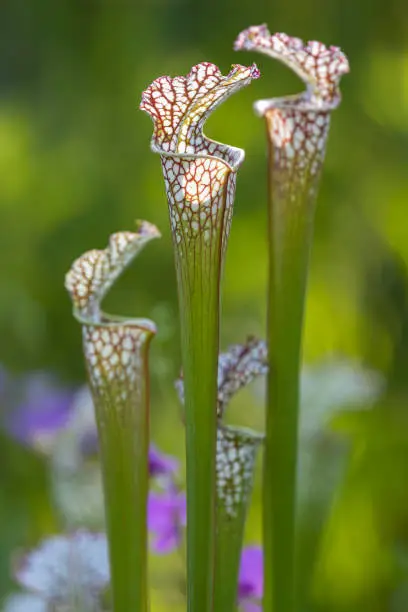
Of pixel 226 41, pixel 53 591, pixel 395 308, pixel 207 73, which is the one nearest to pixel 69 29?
pixel 226 41

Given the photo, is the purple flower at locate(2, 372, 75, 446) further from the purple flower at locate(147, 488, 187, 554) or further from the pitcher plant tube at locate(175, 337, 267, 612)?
the pitcher plant tube at locate(175, 337, 267, 612)

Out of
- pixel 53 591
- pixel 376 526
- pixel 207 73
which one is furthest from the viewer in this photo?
pixel 376 526

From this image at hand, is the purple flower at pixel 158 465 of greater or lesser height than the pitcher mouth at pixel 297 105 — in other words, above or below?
below

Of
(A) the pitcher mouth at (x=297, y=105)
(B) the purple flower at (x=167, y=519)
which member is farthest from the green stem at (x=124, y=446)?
(B) the purple flower at (x=167, y=519)

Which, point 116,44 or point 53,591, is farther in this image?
point 116,44

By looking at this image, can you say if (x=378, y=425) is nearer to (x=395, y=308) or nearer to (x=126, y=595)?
(x=395, y=308)

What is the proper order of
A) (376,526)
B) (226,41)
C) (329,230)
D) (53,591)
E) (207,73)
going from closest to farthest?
(207,73)
(53,591)
(376,526)
(329,230)
(226,41)

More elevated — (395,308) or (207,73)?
(207,73)

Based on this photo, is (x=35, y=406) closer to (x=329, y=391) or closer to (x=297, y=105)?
(x=329, y=391)

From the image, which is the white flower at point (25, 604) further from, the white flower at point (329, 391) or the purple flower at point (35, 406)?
the white flower at point (329, 391)
